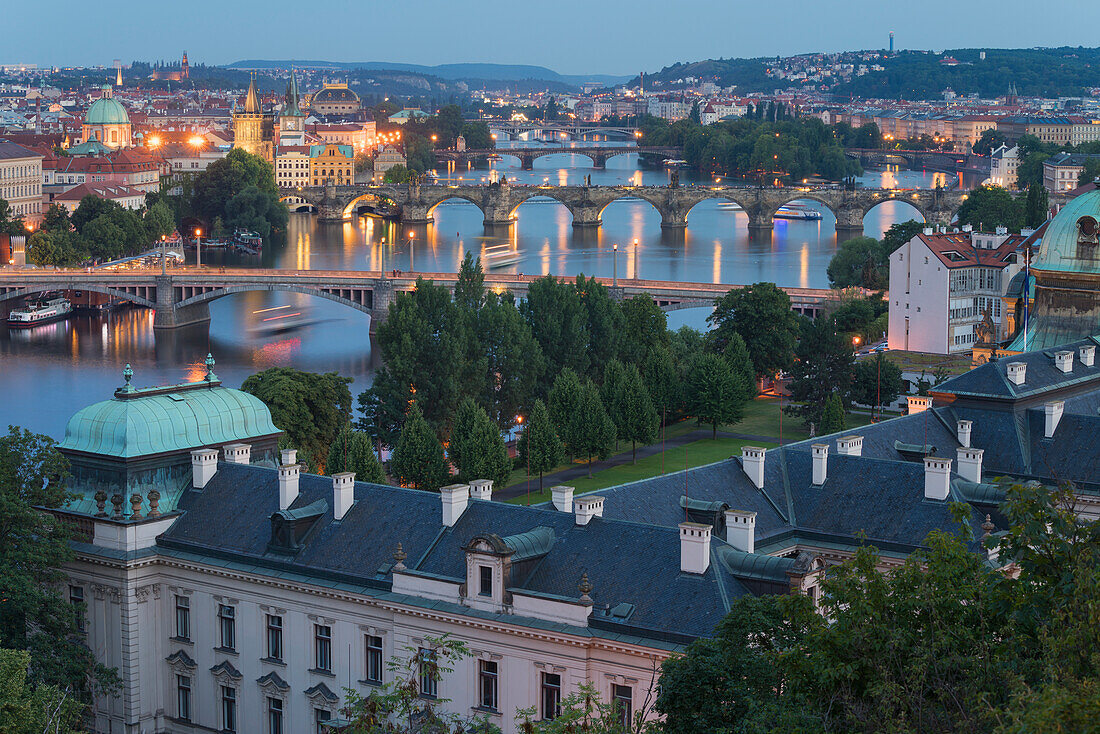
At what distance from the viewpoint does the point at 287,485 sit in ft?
99.3

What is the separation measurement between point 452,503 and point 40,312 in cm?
7272

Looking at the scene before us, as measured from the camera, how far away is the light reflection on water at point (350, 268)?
253 feet

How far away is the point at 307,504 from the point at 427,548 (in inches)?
122

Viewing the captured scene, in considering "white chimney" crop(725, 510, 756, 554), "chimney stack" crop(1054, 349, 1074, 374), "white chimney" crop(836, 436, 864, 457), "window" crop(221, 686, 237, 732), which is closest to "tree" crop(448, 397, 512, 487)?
"chimney stack" crop(1054, 349, 1074, 374)

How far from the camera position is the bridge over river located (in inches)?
3477

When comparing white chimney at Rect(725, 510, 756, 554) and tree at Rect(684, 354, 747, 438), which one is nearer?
white chimney at Rect(725, 510, 756, 554)

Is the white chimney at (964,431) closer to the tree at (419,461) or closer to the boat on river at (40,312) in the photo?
the tree at (419,461)

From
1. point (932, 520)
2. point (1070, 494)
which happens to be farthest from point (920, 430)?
point (1070, 494)

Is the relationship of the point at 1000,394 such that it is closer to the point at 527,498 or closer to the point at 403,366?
the point at 527,498

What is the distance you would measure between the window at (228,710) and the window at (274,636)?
3.67ft

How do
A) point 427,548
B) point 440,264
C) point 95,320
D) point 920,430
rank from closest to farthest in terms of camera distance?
point 427,548 < point 920,430 < point 95,320 < point 440,264

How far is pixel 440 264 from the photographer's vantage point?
4469 inches

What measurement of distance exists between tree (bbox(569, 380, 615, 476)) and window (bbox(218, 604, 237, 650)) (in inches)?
894

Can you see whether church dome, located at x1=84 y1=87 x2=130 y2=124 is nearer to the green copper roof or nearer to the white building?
the white building
